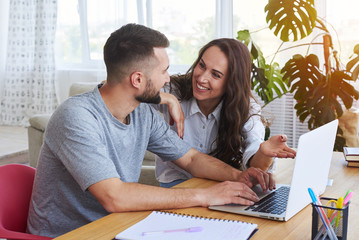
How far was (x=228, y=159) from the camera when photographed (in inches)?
80.7

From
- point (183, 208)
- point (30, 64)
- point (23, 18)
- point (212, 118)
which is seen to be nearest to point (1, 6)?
point (23, 18)

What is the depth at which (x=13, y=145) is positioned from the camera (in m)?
4.82

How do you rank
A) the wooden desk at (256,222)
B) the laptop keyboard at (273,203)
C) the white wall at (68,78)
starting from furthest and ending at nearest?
the white wall at (68,78)
the laptop keyboard at (273,203)
the wooden desk at (256,222)

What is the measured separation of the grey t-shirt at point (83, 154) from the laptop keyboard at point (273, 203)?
423mm

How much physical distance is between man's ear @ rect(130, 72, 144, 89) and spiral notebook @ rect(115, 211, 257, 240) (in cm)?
51

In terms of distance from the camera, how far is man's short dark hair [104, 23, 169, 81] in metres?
1.68

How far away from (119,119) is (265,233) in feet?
2.25

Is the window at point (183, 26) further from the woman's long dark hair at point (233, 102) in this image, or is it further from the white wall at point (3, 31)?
the woman's long dark hair at point (233, 102)

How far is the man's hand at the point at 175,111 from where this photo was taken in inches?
80.1

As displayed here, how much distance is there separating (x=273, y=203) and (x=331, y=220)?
321 millimetres

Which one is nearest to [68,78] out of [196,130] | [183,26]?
[183,26]

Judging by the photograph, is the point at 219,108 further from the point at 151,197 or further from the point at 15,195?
the point at 15,195

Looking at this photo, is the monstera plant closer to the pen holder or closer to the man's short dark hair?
the man's short dark hair

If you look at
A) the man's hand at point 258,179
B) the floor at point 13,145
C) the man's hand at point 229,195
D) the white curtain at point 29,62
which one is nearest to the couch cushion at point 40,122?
the floor at point 13,145
